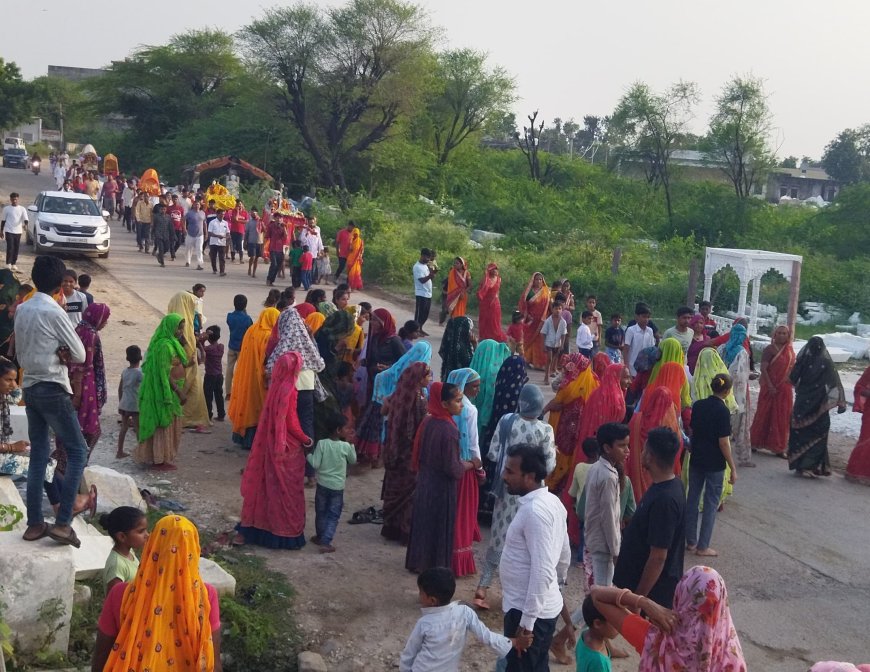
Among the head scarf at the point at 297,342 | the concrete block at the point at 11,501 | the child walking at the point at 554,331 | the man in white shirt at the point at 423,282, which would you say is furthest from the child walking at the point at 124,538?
the man in white shirt at the point at 423,282

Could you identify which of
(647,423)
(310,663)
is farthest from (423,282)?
(310,663)

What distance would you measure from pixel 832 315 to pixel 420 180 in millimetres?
25578

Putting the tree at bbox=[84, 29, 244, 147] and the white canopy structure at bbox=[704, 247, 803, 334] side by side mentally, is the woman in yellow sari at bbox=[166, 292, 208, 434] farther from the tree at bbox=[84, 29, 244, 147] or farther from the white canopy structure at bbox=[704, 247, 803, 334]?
the tree at bbox=[84, 29, 244, 147]

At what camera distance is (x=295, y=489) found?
7.37 metres

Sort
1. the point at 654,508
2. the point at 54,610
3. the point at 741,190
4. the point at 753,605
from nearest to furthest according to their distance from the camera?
the point at 654,508 → the point at 54,610 → the point at 753,605 → the point at 741,190

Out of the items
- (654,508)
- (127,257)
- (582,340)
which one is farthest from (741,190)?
(654,508)

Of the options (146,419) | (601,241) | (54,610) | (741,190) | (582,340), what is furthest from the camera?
(741,190)

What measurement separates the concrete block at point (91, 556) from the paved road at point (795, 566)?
14.1 feet

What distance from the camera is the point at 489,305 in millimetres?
14938

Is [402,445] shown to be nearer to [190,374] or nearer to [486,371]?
[486,371]

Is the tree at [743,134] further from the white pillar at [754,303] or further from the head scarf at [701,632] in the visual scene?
the head scarf at [701,632]

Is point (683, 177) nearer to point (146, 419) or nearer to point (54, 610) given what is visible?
point (146, 419)

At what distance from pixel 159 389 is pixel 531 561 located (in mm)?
4997

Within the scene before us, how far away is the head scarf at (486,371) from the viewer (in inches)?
339
